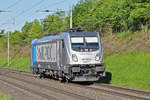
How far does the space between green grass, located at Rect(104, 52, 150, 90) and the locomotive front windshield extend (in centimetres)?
338

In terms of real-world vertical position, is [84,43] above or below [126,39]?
below

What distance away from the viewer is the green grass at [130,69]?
21.1m

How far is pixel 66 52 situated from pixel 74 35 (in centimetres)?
137

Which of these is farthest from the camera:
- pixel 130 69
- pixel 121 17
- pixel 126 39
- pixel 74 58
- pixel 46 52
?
pixel 121 17

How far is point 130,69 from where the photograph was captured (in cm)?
2469

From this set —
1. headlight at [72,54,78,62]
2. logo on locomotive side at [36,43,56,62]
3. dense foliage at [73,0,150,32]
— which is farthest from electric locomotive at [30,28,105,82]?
dense foliage at [73,0,150,32]

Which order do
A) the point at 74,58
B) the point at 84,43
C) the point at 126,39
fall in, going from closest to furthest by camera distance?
the point at 74,58 → the point at 84,43 → the point at 126,39

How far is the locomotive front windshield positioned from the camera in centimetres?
2074

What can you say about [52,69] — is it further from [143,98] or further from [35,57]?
[143,98]

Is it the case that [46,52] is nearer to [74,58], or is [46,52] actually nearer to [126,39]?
[74,58]

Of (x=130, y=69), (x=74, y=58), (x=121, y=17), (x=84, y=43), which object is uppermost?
(x=121, y=17)

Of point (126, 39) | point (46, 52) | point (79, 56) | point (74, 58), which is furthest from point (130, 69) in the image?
point (126, 39)

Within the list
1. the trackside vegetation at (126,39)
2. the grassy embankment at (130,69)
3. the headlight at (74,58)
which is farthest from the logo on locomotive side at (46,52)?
the grassy embankment at (130,69)

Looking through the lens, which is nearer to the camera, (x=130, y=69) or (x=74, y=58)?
(x=74, y=58)
